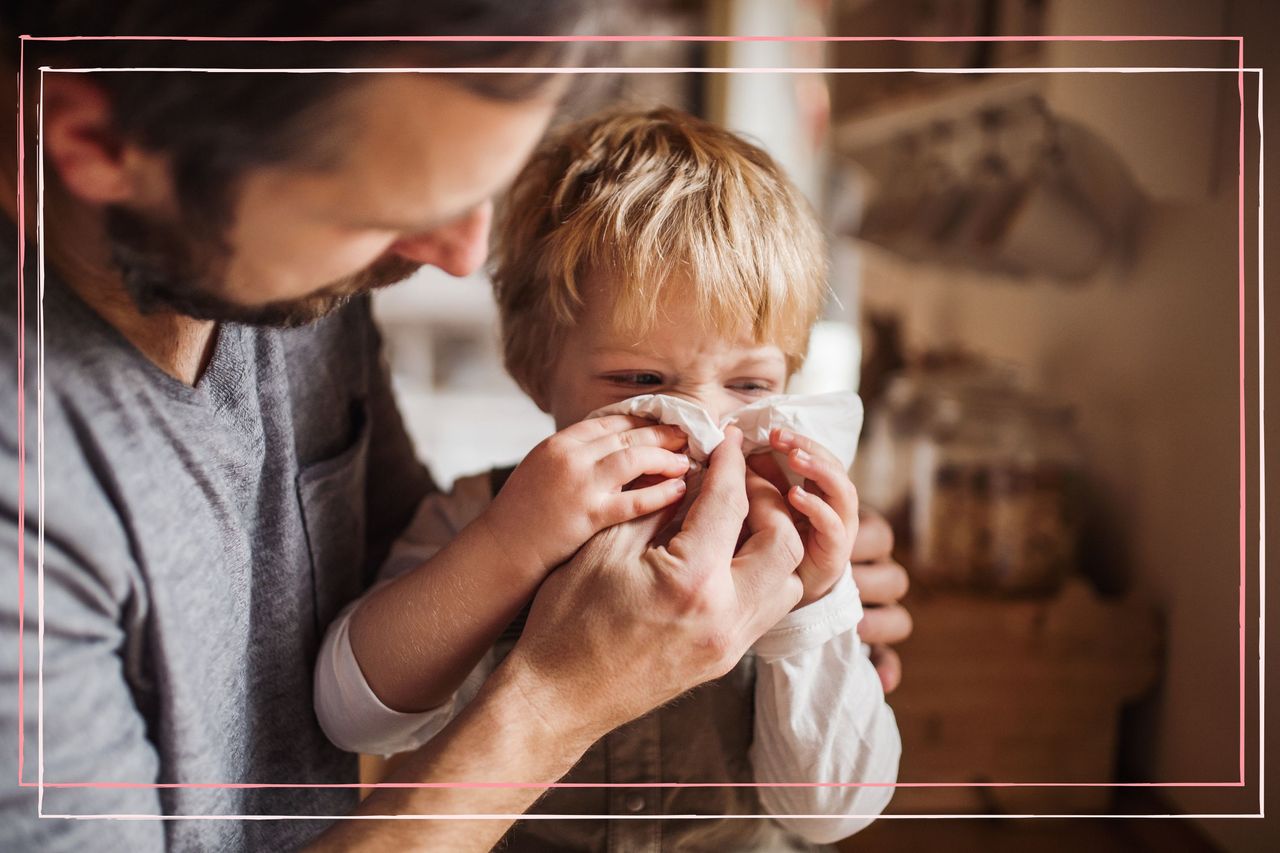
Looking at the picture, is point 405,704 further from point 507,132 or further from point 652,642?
point 507,132

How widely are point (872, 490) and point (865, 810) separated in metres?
0.68

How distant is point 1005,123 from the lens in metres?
1.21

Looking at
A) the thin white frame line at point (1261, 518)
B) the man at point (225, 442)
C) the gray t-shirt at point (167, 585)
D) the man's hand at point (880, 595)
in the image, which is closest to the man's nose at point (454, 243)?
the man at point (225, 442)

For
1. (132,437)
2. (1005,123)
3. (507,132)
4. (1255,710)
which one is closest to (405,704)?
(132,437)

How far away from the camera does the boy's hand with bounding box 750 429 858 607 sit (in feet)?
1.67

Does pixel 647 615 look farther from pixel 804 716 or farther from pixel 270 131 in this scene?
pixel 270 131

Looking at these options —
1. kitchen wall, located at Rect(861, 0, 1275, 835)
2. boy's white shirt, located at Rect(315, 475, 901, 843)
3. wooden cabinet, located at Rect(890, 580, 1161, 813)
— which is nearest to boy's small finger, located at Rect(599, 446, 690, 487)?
boy's white shirt, located at Rect(315, 475, 901, 843)

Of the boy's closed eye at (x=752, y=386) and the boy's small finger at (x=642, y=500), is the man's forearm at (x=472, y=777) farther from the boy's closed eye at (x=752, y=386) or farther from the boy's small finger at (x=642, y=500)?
the boy's closed eye at (x=752, y=386)

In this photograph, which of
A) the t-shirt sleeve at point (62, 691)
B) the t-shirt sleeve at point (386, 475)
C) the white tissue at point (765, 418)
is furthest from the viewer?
the t-shirt sleeve at point (386, 475)

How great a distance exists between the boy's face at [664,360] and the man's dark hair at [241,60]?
16 cm

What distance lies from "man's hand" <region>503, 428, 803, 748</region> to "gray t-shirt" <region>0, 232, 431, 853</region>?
165mm

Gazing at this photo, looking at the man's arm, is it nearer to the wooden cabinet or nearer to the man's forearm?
the man's forearm

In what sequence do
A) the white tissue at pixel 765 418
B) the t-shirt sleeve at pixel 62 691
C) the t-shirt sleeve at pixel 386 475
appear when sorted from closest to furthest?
the t-shirt sleeve at pixel 62 691 → the white tissue at pixel 765 418 → the t-shirt sleeve at pixel 386 475

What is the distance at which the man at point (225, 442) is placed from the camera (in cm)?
43
